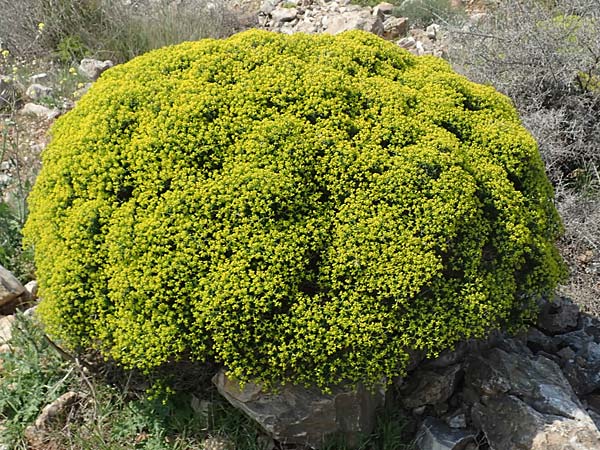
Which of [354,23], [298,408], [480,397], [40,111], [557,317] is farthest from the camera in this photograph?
[354,23]

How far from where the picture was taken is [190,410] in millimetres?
3426

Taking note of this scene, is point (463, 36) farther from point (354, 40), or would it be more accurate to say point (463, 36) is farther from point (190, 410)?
point (190, 410)

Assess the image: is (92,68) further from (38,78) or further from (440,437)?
(440,437)

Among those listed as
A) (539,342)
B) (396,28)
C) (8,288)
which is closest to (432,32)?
(396,28)

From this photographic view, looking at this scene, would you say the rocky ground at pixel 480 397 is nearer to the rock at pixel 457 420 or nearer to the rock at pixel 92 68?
the rock at pixel 457 420

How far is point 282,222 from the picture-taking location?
9.66 ft

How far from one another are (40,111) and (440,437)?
4.85 metres

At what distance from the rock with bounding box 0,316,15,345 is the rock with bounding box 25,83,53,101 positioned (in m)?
2.96

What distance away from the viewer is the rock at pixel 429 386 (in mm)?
3434

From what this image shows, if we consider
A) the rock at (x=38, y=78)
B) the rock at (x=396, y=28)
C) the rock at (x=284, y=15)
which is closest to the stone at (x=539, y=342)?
the rock at (x=396, y=28)

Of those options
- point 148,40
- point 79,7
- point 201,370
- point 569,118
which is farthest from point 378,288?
point 79,7

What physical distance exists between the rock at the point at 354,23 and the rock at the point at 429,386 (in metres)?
4.85

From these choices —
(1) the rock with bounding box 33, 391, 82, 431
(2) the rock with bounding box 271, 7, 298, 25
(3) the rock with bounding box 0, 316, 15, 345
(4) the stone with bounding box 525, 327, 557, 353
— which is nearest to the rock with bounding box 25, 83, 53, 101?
(3) the rock with bounding box 0, 316, 15, 345

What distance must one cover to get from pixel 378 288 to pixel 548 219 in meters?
1.20
